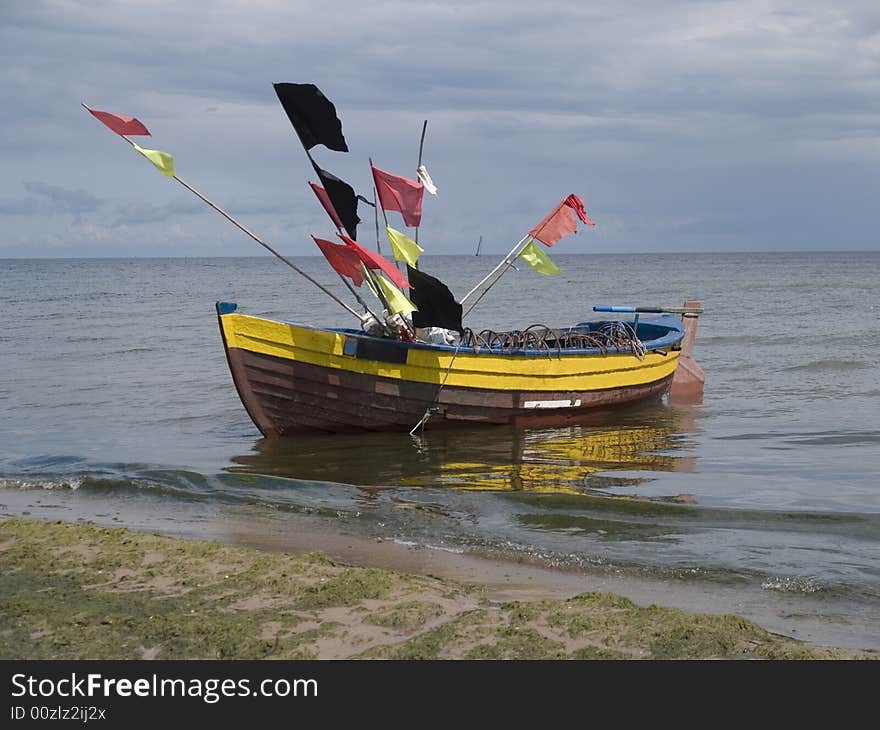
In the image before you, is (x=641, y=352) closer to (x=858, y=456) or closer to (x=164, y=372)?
(x=858, y=456)

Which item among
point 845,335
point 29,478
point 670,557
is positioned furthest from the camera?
point 845,335

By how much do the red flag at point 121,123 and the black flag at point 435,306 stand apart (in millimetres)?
3166

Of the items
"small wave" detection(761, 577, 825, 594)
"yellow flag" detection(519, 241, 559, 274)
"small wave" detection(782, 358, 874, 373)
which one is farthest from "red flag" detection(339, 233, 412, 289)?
"small wave" detection(782, 358, 874, 373)

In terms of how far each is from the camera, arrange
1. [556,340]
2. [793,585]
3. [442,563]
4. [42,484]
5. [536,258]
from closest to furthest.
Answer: [793,585] < [442,563] < [42,484] < [536,258] < [556,340]

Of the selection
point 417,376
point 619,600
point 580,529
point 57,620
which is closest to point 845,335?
point 417,376

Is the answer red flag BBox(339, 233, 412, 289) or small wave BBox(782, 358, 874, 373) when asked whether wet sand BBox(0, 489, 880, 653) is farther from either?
small wave BBox(782, 358, 874, 373)

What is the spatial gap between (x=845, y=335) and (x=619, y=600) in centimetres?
2244

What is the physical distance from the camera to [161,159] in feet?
36.3

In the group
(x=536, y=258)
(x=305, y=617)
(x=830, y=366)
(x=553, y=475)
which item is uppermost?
(x=536, y=258)


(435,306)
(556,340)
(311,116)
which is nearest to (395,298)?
(435,306)

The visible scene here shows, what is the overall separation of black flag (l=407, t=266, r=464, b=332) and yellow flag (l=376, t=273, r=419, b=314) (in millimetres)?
248

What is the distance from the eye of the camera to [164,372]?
20.8 m

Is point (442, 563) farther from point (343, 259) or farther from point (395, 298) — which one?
point (343, 259)

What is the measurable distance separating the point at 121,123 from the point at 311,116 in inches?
77.5
